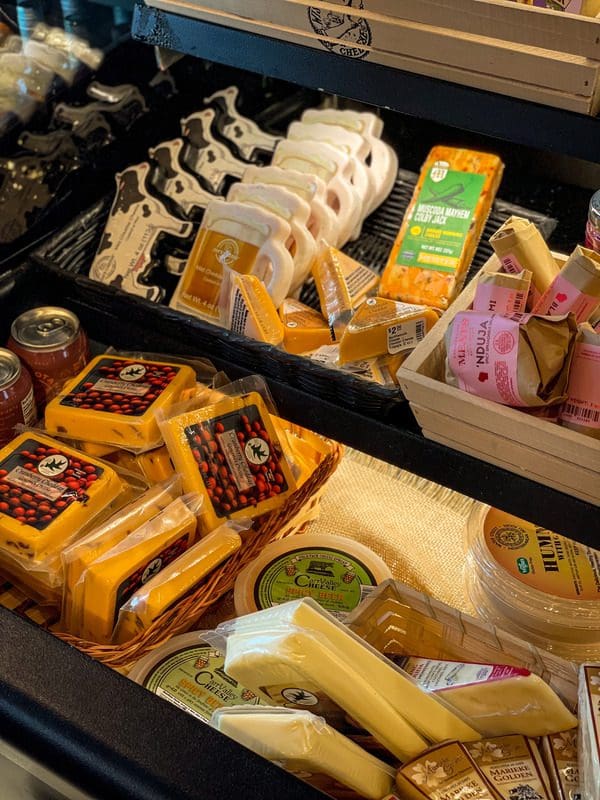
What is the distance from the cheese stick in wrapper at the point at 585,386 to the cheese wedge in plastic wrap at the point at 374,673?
38 cm

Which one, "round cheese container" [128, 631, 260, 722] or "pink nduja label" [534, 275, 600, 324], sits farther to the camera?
"round cheese container" [128, 631, 260, 722]

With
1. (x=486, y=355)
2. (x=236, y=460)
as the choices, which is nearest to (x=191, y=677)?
(x=236, y=460)

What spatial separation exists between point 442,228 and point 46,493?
0.89 meters

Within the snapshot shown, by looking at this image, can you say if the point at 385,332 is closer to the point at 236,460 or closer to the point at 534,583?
the point at 236,460

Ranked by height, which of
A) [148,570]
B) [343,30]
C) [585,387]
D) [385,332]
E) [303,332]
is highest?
[343,30]

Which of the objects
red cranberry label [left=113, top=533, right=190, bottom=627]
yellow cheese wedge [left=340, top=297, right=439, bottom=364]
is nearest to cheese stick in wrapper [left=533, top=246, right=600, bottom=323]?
yellow cheese wedge [left=340, top=297, right=439, bottom=364]

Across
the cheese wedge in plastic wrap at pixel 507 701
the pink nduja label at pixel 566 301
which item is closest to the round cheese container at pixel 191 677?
the cheese wedge in plastic wrap at pixel 507 701

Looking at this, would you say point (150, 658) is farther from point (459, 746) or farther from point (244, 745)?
point (459, 746)

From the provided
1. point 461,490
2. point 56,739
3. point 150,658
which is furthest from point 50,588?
point 461,490

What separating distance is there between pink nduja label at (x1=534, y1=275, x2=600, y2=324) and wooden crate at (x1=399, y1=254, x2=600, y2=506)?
142 mm

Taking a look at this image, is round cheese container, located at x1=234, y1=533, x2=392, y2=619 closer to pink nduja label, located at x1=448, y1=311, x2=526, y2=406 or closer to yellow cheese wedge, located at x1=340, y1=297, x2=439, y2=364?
yellow cheese wedge, located at x1=340, y1=297, x2=439, y2=364

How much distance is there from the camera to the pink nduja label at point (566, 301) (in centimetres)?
115

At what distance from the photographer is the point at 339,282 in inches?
66.9

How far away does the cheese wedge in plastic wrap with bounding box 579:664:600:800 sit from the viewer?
1.01m
